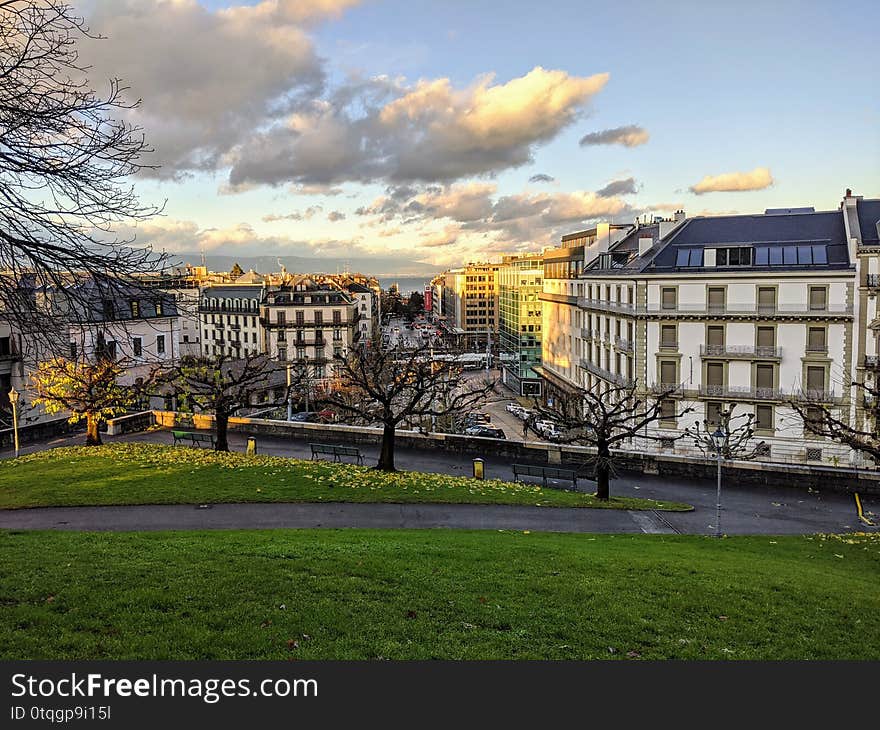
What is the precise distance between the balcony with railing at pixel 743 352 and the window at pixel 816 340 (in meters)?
1.87

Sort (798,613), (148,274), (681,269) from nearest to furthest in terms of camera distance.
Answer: (148,274), (798,613), (681,269)

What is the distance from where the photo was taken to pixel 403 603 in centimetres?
994

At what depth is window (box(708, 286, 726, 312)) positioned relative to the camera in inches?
1719

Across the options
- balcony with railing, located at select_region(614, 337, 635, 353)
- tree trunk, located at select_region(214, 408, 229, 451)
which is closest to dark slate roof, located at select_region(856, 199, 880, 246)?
balcony with railing, located at select_region(614, 337, 635, 353)

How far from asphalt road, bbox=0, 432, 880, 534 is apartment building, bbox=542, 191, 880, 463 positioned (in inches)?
464

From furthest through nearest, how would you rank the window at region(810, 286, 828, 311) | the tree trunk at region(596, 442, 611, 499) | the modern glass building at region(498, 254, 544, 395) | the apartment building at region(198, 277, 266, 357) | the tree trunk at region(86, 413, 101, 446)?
the apartment building at region(198, 277, 266, 357) < the modern glass building at region(498, 254, 544, 395) < the window at region(810, 286, 828, 311) < the tree trunk at region(86, 413, 101, 446) < the tree trunk at region(596, 442, 611, 499)

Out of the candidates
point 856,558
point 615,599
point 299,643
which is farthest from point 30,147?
point 856,558

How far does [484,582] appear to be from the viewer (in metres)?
11.4

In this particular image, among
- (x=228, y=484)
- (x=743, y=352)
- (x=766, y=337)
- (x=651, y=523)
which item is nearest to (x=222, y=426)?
(x=228, y=484)

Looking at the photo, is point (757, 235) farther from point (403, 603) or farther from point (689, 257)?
point (403, 603)

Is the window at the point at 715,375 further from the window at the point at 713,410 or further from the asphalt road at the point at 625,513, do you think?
the asphalt road at the point at 625,513

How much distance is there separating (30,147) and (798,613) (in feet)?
44.2

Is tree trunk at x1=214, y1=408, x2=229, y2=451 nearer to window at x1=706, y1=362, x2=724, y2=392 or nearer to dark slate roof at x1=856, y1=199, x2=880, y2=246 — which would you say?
window at x1=706, y1=362, x2=724, y2=392

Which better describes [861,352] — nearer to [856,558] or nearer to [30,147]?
[856,558]
